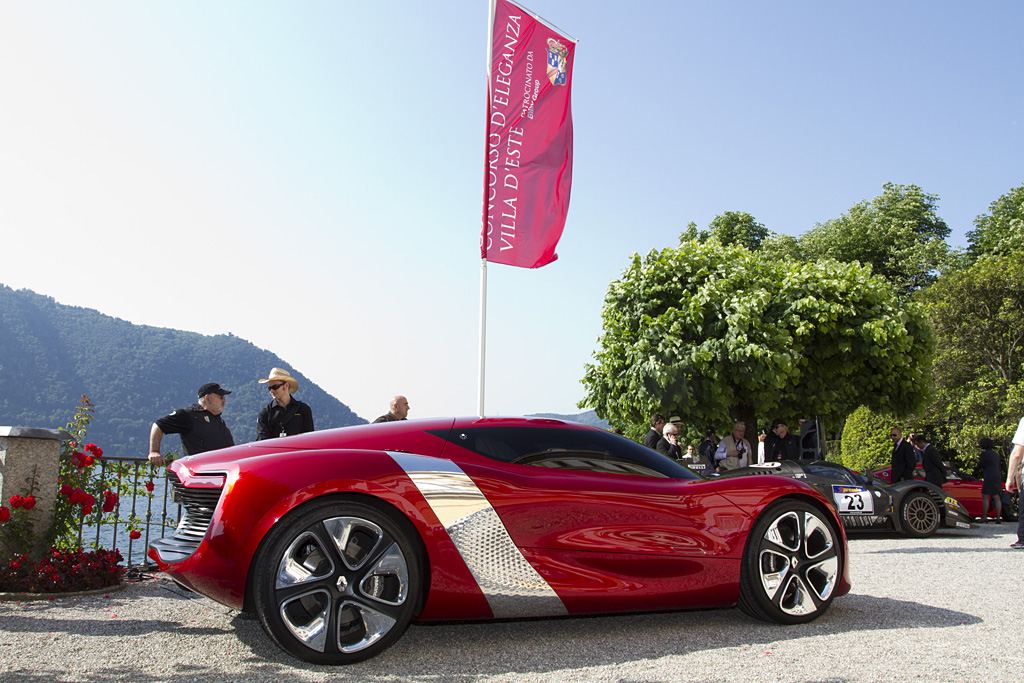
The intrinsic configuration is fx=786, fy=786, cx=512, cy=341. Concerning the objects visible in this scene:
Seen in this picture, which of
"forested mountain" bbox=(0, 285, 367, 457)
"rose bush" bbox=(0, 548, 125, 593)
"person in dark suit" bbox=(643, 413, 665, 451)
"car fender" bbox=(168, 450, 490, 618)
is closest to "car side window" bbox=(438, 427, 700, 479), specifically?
"car fender" bbox=(168, 450, 490, 618)

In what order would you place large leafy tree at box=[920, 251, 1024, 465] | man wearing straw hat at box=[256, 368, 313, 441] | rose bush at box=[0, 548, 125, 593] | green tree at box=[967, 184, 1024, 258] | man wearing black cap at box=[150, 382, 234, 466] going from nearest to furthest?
rose bush at box=[0, 548, 125, 593] < man wearing black cap at box=[150, 382, 234, 466] < man wearing straw hat at box=[256, 368, 313, 441] < large leafy tree at box=[920, 251, 1024, 465] < green tree at box=[967, 184, 1024, 258]

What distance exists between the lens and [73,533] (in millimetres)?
6117

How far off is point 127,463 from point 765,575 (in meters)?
5.26

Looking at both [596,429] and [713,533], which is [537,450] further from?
[713,533]

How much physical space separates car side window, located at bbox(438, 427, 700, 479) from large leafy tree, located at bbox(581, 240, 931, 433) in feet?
47.9

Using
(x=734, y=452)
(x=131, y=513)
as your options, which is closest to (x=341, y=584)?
(x=131, y=513)

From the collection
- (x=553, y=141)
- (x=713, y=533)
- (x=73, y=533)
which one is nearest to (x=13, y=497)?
(x=73, y=533)

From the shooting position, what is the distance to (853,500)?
459 inches

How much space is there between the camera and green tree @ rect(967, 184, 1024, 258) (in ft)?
119

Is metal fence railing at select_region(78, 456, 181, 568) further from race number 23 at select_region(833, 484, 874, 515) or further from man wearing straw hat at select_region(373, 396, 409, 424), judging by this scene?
race number 23 at select_region(833, 484, 874, 515)

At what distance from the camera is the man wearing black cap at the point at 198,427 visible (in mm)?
6349

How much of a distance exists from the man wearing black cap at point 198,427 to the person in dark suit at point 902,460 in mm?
11642

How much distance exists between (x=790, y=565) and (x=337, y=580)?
2.88 m

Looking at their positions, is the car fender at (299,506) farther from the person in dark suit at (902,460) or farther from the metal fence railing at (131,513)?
the person in dark suit at (902,460)
